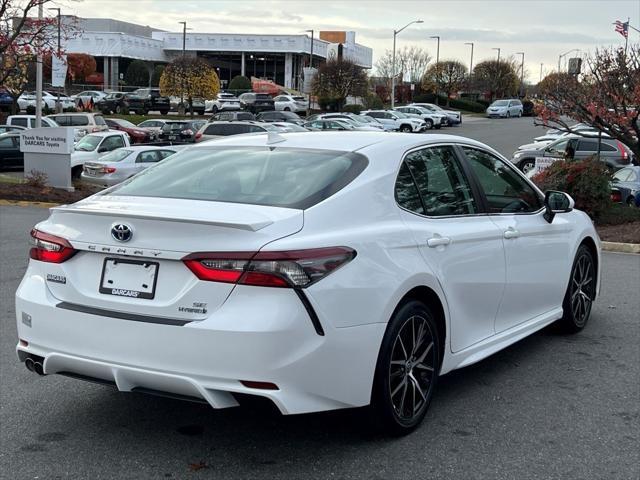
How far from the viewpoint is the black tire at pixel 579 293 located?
6539 mm

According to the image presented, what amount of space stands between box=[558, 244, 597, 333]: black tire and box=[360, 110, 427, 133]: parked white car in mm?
44260

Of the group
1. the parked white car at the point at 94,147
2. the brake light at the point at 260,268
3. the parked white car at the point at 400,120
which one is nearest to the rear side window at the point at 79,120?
the parked white car at the point at 94,147

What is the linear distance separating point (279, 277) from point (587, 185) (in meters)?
14.0

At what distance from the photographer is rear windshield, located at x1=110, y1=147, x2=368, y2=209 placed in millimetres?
4203

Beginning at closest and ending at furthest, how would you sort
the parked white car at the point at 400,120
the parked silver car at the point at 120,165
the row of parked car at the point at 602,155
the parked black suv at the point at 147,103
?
the row of parked car at the point at 602,155
the parked silver car at the point at 120,165
the parked white car at the point at 400,120
the parked black suv at the point at 147,103

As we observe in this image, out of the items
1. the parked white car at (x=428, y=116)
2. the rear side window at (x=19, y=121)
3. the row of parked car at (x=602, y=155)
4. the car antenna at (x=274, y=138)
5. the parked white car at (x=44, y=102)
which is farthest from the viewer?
the parked white car at (x=428, y=116)

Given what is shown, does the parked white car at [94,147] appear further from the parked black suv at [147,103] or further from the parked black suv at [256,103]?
the parked black suv at [256,103]

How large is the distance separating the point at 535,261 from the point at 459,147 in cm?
109

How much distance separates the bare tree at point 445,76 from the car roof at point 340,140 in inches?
3178

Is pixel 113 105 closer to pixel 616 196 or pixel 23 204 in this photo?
pixel 23 204

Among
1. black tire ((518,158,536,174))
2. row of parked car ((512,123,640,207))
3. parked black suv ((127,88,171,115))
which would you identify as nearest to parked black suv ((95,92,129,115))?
parked black suv ((127,88,171,115))

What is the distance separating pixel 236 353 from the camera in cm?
358

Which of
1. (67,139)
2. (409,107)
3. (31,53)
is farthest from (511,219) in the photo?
(409,107)

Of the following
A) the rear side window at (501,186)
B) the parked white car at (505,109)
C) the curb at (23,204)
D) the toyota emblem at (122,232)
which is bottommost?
the curb at (23,204)
